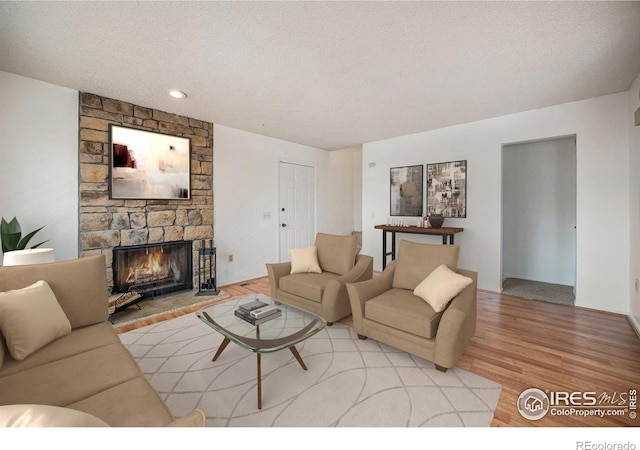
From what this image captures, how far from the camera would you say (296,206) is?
560cm

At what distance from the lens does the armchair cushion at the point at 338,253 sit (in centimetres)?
325

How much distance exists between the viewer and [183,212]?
3957mm

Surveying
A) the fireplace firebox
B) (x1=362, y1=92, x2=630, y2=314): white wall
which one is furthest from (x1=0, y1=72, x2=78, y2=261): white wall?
(x1=362, y1=92, x2=630, y2=314): white wall

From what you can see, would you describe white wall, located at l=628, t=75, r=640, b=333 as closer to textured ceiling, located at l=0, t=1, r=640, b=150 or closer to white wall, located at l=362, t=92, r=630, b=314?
white wall, located at l=362, t=92, r=630, b=314

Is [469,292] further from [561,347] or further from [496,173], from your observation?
[496,173]

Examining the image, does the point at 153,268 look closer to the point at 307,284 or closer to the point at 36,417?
the point at 307,284

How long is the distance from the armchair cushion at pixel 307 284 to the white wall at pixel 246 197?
1.70 meters

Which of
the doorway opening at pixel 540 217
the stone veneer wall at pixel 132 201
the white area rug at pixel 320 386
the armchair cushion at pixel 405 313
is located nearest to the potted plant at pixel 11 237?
the stone veneer wall at pixel 132 201

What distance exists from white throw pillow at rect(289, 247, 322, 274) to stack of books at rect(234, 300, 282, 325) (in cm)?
103

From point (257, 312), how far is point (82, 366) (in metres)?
1.03

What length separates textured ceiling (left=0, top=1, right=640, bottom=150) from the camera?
1.82 metres

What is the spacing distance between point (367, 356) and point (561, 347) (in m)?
1.75

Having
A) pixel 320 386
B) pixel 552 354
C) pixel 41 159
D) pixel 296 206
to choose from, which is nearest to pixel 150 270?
pixel 41 159

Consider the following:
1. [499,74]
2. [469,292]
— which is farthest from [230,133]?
Answer: [469,292]
